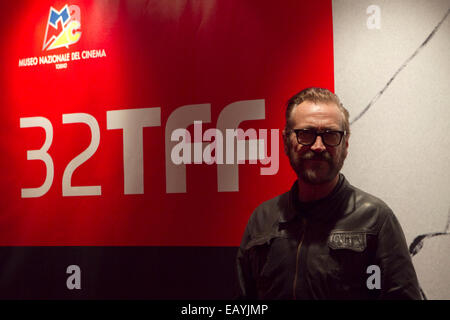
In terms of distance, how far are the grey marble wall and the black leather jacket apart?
51cm

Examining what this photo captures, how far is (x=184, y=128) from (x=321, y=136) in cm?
95

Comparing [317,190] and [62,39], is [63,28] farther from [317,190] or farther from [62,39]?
[317,190]

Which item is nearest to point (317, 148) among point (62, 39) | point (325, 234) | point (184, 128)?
point (325, 234)

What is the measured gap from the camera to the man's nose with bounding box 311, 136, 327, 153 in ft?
5.16

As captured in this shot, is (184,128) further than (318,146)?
Yes

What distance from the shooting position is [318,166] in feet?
5.14

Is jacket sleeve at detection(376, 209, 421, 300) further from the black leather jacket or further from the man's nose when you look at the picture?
the man's nose

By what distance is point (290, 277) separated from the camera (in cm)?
155

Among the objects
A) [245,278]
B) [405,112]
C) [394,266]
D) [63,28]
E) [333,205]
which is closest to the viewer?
[394,266]

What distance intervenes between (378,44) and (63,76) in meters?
1.75

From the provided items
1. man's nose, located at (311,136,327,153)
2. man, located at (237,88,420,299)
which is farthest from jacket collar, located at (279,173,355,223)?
man's nose, located at (311,136,327,153)

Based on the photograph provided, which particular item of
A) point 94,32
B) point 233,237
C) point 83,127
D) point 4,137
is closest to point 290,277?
point 233,237

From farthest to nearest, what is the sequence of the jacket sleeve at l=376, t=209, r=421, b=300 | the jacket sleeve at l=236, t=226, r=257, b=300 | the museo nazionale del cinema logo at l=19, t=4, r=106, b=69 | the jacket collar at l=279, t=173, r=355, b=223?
the museo nazionale del cinema logo at l=19, t=4, r=106, b=69 < the jacket sleeve at l=236, t=226, r=257, b=300 < the jacket collar at l=279, t=173, r=355, b=223 < the jacket sleeve at l=376, t=209, r=421, b=300

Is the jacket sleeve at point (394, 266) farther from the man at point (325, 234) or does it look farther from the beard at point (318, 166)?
the beard at point (318, 166)
